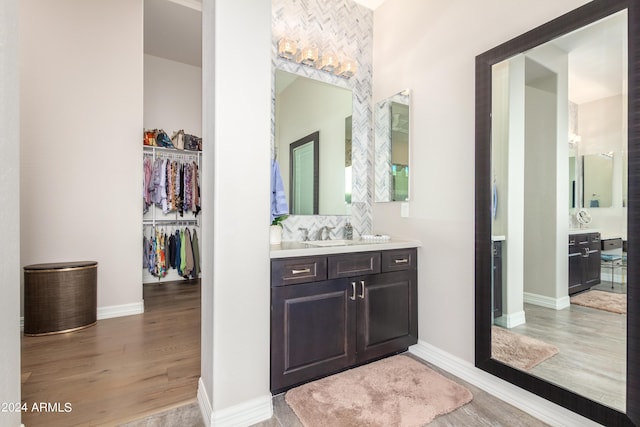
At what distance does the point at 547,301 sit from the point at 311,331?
139 cm

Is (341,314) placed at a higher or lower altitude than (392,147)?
lower

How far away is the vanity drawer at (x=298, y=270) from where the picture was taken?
1774mm

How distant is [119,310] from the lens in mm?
3229

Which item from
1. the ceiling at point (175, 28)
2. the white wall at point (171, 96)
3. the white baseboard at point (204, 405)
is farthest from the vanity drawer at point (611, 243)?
the white wall at point (171, 96)

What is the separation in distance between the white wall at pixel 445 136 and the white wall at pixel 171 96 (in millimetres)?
3600

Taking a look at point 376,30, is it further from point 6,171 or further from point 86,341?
point 86,341

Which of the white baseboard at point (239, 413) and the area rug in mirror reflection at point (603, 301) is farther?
the white baseboard at point (239, 413)

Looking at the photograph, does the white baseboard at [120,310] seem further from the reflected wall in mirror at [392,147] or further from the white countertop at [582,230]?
the white countertop at [582,230]

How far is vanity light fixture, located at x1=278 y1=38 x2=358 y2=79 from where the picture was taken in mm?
2521

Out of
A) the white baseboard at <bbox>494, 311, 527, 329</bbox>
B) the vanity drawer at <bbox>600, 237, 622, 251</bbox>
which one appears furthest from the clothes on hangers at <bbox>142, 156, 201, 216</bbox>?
A: the vanity drawer at <bbox>600, 237, 622, 251</bbox>

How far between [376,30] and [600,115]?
2160 millimetres

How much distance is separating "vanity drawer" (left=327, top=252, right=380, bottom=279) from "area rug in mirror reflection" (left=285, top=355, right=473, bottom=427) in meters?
0.68

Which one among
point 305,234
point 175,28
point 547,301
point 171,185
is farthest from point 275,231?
point 175,28

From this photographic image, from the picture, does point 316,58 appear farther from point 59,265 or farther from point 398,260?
point 59,265
